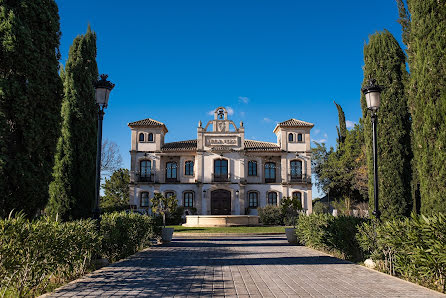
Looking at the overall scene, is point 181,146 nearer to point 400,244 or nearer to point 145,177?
point 145,177

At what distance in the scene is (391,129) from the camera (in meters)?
12.2

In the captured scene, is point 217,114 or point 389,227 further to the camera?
point 217,114

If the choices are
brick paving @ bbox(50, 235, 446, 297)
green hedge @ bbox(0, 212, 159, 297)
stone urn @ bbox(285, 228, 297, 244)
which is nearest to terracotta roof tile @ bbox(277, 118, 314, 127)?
stone urn @ bbox(285, 228, 297, 244)

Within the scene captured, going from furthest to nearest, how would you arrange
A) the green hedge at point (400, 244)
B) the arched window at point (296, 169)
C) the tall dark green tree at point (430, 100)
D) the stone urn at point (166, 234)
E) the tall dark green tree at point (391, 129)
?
the arched window at point (296, 169) → the stone urn at point (166, 234) → the tall dark green tree at point (391, 129) → the tall dark green tree at point (430, 100) → the green hedge at point (400, 244)

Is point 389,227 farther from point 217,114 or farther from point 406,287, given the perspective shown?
point 217,114

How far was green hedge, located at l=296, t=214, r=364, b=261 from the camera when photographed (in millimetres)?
9359

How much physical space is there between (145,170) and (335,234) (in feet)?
90.0

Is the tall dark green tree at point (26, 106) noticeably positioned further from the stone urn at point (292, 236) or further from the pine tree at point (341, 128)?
the pine tree at point (341, 128)

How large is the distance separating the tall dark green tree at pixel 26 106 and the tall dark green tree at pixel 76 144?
140 inches

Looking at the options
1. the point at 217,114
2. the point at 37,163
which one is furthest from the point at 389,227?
the point at 217,114

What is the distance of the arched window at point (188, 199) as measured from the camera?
34438 millimetres

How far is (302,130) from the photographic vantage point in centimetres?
3569

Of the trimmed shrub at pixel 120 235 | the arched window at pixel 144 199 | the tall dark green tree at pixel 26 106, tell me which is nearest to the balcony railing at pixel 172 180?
the arched window at pixel 144 199

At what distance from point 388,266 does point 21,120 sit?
26.4 ft
